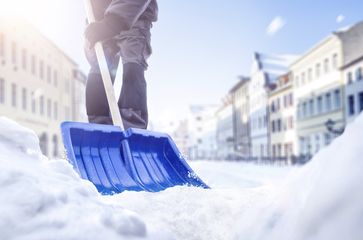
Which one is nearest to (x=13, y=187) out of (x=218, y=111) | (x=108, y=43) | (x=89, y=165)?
(x=89, y=165)

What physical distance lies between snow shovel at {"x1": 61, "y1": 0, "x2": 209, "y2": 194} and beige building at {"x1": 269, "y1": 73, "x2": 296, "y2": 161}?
30.6 m

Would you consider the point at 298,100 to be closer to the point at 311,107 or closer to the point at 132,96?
the point at 311,107

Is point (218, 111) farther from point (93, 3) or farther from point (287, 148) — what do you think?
point (93, 3)

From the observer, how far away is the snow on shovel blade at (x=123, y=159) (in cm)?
216

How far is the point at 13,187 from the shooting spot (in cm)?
110

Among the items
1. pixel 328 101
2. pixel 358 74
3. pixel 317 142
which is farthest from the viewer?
pixel 317 142

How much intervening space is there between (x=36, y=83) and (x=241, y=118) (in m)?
29.2

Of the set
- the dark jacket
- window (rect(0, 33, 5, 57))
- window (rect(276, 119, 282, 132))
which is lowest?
the dark jacket

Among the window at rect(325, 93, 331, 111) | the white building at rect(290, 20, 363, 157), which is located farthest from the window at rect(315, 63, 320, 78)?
the window at rect(325, 93, 331, 111)

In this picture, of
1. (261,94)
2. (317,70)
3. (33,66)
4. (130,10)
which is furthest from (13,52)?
(261,94)

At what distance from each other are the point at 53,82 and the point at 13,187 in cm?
2869

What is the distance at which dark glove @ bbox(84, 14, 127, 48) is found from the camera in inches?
104

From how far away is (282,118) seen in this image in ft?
117

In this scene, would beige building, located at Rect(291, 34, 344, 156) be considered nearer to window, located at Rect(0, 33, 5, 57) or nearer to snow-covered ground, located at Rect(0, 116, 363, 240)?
window, located at Rect(0, 33, 5, 57)
